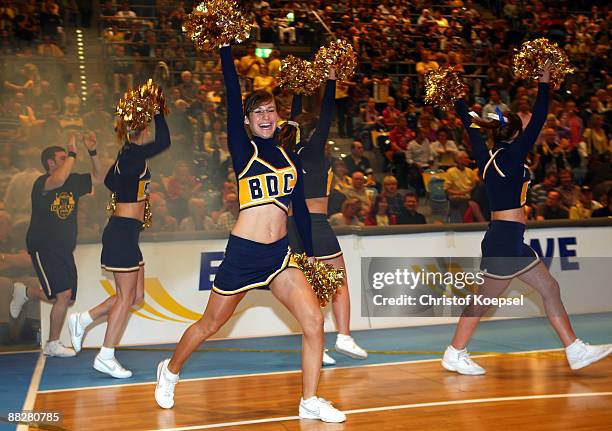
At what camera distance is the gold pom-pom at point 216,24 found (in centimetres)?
496

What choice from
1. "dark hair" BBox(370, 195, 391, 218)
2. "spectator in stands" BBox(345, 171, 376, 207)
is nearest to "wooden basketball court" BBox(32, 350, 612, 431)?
"dark hair" BBox(370, 195, 391, 218)

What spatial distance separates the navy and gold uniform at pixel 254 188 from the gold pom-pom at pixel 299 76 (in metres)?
1.61

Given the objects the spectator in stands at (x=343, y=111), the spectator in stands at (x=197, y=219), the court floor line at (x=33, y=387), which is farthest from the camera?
the spectator in stands at (x=343, y=111)

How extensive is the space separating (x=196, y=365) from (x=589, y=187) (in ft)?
21.7

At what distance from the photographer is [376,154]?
12055 millimetres

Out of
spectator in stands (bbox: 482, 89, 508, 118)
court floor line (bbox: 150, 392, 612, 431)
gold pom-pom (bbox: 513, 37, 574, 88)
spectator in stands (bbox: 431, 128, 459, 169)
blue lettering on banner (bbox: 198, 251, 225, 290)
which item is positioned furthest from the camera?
spectator in stands (bbox: 482, 89, 508, 118)

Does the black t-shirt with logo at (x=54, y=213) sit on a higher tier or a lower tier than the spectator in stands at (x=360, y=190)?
higher

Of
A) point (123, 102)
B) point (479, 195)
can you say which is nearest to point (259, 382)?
point (123, 102)

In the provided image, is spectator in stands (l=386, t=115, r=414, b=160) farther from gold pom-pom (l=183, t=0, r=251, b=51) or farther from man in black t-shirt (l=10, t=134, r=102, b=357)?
gold pom-pom (l=183, t=0, r=251, b=51)

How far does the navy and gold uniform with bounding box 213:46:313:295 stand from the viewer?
16.5 ft

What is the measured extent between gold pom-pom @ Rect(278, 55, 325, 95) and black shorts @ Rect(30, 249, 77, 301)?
2.42 m

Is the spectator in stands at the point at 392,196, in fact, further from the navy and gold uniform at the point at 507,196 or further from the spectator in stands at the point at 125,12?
the spectator in stands at the point at 125,12

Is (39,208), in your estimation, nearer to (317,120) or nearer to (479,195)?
(317,120)

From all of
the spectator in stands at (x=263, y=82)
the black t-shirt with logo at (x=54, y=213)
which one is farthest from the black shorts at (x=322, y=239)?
the spectator in stands at (x=263, y=82)
